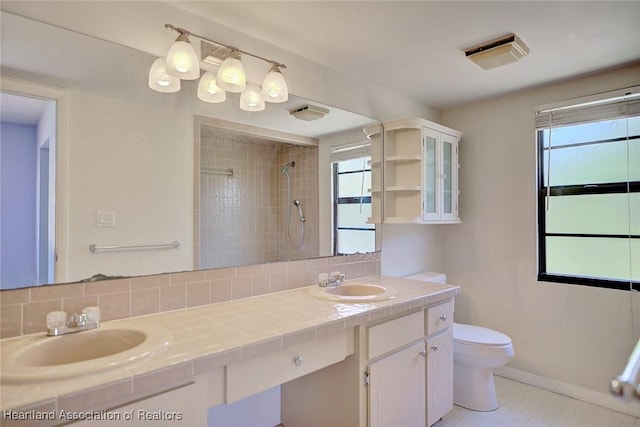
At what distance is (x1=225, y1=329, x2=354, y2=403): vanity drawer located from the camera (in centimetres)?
120

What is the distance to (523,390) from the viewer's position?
259cm

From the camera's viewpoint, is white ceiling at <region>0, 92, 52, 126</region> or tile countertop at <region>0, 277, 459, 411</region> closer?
tile countertop at <region>0, 277, 459, 411</region>

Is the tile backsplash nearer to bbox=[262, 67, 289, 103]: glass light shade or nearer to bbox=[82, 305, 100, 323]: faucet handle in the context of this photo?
bbox=[82, 305, 100, 323]: faucet handle

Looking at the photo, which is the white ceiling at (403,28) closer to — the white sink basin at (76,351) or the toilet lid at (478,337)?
the white sink basin at (76,351)

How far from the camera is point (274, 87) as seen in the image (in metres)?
1.82

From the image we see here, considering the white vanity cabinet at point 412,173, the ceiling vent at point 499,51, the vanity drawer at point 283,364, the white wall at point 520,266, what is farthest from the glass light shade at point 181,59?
the white wall at point 520,266

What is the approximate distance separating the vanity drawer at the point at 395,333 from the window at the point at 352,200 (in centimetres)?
68

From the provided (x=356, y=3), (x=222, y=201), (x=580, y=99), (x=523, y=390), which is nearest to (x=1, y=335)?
(x=222, y=201)

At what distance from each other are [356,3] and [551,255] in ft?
7.59

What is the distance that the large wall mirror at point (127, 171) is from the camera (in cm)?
125

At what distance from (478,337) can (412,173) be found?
1221mm

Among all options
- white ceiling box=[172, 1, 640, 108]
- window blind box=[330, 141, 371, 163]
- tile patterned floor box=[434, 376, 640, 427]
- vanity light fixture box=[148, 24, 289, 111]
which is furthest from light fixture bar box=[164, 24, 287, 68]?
tile patterned floor box=[434, 376, 640, 427]

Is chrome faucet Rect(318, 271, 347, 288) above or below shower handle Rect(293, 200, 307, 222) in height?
below

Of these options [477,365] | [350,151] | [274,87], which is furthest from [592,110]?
[274,87]
